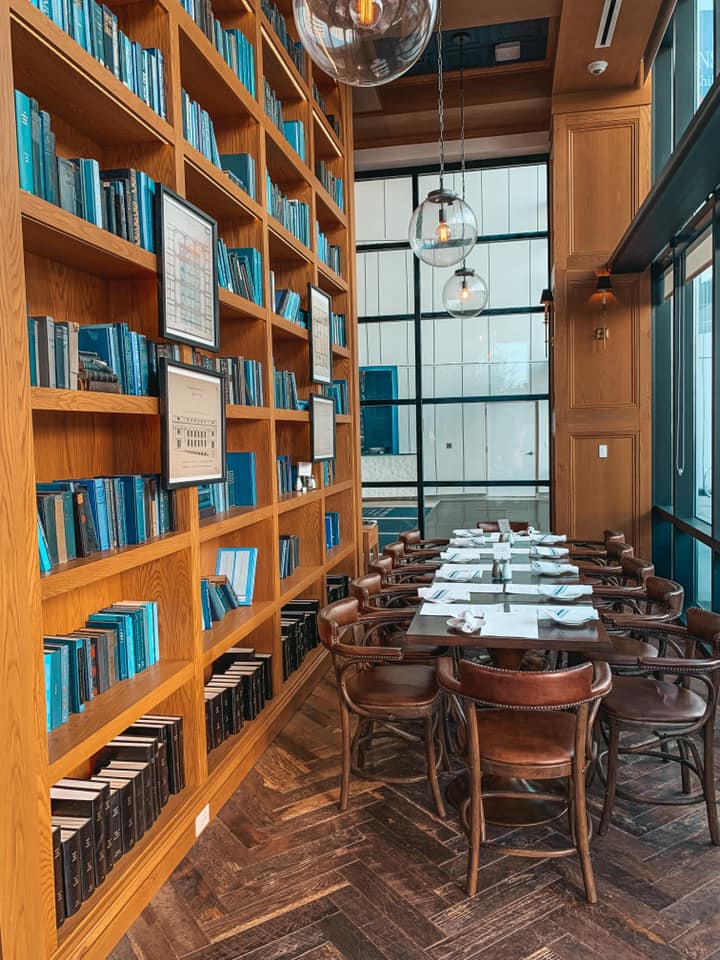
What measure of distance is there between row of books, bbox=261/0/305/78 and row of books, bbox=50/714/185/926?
152 inches

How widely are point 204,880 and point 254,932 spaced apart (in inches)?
14.6

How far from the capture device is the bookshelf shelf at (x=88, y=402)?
2.10m

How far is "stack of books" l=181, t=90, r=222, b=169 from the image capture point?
3184 mm

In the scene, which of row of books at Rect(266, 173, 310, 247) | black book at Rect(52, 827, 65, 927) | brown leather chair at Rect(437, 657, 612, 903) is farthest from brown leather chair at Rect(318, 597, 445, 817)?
row of books at Rect(266, 173, 310, 247)

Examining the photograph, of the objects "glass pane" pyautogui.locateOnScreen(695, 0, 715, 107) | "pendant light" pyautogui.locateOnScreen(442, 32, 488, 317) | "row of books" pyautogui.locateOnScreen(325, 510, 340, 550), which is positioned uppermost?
"glass pane" pyautogui.locateOnScreen(695, 0, 715, 107)

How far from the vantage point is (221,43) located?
3.55 meters

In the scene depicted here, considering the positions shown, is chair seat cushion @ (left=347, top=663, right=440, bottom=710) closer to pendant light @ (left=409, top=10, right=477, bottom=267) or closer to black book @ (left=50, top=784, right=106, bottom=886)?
black book @ (left=50, top=784, right=106, bottom=886)

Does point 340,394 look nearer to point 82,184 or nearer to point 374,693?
point 374,693

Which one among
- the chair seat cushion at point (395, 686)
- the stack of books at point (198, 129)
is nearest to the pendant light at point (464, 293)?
the stack of books at point (198, 129)

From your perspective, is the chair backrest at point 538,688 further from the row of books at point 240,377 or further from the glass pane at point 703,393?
the glass pane at point 703,393

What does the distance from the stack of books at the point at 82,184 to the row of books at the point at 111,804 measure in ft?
6.15

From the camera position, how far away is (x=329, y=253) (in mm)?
5867

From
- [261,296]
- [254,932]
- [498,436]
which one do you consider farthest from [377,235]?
[254,932]

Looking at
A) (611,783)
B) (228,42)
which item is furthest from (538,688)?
(228,42)
